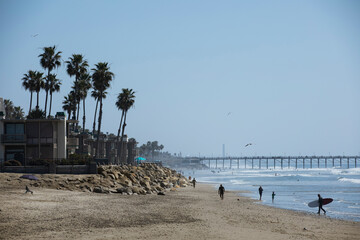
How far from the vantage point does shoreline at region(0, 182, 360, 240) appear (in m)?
16.4

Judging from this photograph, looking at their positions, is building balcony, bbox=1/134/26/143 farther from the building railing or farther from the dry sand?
the dry sand

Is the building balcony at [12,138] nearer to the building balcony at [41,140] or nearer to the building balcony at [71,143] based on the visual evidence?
the building balcony at [41,140]

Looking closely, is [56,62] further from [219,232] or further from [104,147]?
[219,232]

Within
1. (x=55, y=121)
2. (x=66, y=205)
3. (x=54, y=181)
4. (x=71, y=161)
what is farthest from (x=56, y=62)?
(x=66, y=205)

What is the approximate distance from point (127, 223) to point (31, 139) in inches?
1067

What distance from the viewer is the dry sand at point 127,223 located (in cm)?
1644

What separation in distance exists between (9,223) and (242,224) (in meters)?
10.6

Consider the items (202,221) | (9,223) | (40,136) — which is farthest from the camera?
(40,136)

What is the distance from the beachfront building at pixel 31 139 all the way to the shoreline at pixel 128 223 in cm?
1626

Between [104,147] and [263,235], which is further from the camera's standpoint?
[104,147]

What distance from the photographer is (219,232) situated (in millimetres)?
18438

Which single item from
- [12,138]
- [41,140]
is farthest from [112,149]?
[12,138]

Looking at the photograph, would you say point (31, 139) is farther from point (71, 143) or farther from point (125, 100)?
point (125, 100)

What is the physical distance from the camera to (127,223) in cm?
1905
